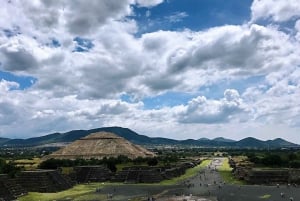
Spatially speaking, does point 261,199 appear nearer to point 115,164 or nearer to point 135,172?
point 135,172

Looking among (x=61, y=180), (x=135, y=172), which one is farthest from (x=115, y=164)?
(x=61, y=180)

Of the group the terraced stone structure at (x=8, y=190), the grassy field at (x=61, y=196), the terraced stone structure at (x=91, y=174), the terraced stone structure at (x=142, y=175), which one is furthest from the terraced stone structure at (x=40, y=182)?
the terraced stone structure at (x=142, y=175)

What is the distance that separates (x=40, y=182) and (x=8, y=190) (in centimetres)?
1734

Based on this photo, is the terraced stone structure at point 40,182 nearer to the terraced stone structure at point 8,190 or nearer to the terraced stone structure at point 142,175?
the terraced stone structure at point 8,190

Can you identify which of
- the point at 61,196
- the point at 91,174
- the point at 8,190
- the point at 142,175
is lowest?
the point at 61,196

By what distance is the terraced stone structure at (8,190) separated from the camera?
8625 centimetres

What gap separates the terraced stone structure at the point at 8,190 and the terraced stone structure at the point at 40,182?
28.3ft

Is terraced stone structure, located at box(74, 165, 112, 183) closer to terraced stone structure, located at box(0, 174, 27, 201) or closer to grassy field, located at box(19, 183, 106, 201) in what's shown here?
grassy field, located at box(19, 183, 106, 201)

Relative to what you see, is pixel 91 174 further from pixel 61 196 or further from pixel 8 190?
pixel 8 190

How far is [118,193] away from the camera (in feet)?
327

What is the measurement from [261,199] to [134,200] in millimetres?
25173

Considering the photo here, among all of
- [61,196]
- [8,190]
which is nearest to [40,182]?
[61,196]

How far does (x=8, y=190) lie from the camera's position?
88.2 m

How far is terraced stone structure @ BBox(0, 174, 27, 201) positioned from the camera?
283ft
